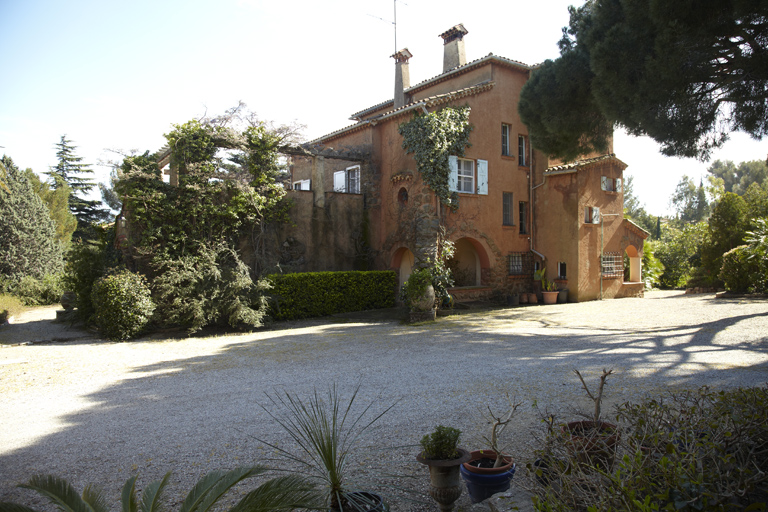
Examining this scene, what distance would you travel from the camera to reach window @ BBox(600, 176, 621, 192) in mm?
18172

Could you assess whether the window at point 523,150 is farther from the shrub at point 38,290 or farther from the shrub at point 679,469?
the shrub at point 38,290

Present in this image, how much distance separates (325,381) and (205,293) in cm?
614

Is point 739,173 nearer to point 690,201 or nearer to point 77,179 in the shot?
point 690,201

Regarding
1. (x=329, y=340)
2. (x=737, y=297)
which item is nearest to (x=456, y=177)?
(x=329, y=340)

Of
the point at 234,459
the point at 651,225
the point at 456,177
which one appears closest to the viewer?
the point at 234,459

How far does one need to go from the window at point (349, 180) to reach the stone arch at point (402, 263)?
10.0ft

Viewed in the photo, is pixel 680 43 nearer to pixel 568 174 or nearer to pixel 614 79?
pixel 614 79

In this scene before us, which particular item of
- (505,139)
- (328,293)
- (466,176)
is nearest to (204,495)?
(328,293)

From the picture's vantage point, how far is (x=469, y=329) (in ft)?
37.3

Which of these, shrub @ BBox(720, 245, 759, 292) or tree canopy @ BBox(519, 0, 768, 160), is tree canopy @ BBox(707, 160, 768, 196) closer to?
shrub @ BBox(720, 245, 759, 292)

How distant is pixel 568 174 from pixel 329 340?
1197 cm

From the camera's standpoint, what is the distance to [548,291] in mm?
17062

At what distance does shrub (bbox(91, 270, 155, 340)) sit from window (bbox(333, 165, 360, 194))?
340 inches

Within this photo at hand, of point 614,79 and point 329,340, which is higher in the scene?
point 614,79
